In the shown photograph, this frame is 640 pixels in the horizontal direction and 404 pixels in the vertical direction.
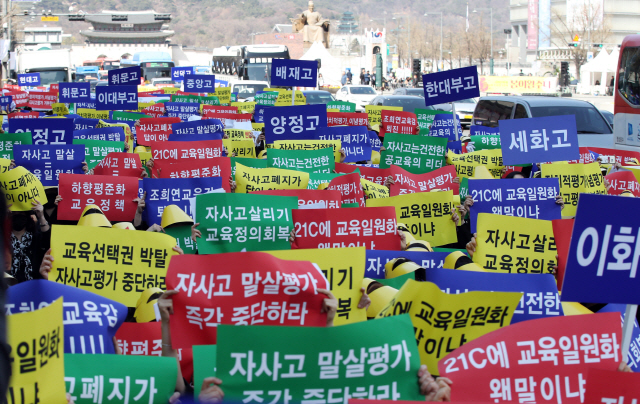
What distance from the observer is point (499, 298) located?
125 inches

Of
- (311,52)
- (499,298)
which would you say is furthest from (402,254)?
(311,52)

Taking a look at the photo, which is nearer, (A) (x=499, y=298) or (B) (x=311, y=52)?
(A) (x=499, y=298)

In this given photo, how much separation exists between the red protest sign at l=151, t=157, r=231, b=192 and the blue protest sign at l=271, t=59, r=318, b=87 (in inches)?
249

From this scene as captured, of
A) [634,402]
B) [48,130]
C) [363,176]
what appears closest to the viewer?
[634,402]

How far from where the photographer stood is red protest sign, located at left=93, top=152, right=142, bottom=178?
7809mm

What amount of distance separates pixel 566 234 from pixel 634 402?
7.39ft

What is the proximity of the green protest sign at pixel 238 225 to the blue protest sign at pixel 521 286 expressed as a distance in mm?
1517

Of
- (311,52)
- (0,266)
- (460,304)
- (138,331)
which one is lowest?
(138,331)

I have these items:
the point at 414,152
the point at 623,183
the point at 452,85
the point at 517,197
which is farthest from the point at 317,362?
the point at 452,85

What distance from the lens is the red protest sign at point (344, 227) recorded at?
4.81 metres

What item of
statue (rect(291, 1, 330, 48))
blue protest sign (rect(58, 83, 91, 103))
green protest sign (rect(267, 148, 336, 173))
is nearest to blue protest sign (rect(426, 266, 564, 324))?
green protest sign (rect(267, 148, 336, 173))

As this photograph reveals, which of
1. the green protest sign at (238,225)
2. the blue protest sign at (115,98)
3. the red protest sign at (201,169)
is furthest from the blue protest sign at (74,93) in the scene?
the green protest sign at (238,225)

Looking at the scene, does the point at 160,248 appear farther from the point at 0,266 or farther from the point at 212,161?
the point at 0,266

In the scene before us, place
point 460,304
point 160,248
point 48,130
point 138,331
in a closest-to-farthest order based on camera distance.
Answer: point 460,304 < point 138,331 < point 160,248 < point 48,130
